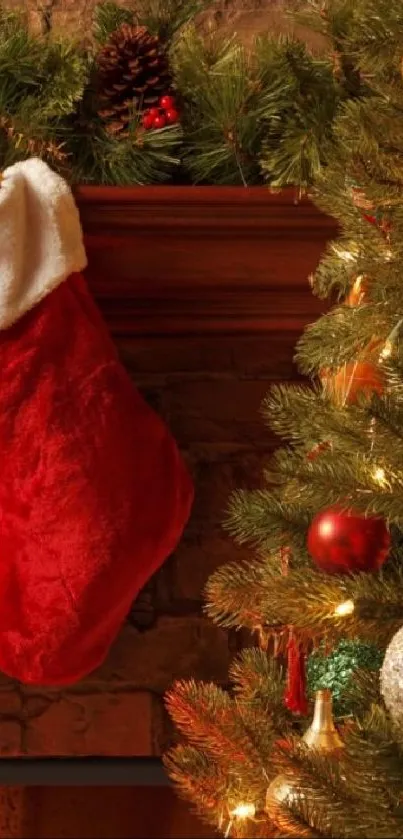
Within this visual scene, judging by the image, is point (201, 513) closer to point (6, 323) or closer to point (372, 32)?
point (6, 323)

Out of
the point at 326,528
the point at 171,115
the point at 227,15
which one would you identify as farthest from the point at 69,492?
the point at 227,15

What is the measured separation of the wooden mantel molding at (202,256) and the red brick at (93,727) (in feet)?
1.89

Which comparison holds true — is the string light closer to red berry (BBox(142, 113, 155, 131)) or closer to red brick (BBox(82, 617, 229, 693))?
red berry (BBox(142, 113, 155, 131))

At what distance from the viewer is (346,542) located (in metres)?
1.18

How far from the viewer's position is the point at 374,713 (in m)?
1.07

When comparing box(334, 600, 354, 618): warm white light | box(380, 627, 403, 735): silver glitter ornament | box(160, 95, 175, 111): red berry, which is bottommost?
box(334, 600, 354, 618): warm white light

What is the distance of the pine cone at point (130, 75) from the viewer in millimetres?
1601

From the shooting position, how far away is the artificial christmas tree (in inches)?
43.1

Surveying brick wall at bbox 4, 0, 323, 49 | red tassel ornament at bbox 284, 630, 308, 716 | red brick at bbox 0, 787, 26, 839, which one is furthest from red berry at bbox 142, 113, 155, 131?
red brick at bbox 0, 787, 26, 839

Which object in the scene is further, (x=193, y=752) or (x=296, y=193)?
(x=296, y=193)

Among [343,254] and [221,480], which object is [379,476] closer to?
[343,254]

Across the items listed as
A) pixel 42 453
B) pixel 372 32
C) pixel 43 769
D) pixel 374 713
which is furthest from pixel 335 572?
pixel 43 769

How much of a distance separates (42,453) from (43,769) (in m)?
0.55

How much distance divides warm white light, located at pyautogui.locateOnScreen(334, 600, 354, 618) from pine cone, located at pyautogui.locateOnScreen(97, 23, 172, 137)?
0.78 m
